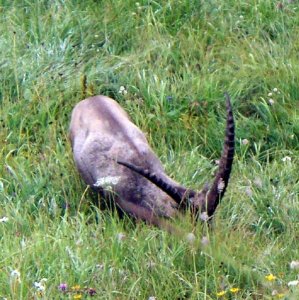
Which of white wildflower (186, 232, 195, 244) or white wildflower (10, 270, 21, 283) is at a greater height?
white wildflower (10, 270, 21, 283)

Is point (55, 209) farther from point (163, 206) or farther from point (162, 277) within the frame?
point (162, 277)

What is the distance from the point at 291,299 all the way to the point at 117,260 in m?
1.32

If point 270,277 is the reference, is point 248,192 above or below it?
below

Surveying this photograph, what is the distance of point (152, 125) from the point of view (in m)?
9.01

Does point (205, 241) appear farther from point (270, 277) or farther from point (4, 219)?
point (4, 219)

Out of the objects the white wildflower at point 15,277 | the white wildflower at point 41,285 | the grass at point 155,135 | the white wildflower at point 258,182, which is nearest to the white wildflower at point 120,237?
the grass at point 155,135

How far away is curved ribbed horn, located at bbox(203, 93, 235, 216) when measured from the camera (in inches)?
280

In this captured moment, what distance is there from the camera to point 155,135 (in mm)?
8938

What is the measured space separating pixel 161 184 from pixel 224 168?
1.50ft

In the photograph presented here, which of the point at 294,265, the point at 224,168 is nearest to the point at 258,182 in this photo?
the point at 224,168

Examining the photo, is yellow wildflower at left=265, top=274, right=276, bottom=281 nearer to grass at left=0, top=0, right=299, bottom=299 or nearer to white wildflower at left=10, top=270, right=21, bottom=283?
grass at left=0, top=0, right=299, bottom=299

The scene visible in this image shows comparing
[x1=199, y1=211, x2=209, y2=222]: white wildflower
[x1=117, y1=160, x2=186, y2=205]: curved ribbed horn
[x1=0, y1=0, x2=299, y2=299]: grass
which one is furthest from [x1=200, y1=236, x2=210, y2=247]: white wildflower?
[x1=117, y1=160, x2=186, y2=205]: curved ribbed horn

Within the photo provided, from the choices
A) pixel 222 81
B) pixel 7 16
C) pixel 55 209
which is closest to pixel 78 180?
A: pixel 55 209

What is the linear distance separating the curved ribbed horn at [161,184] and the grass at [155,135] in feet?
0.65
